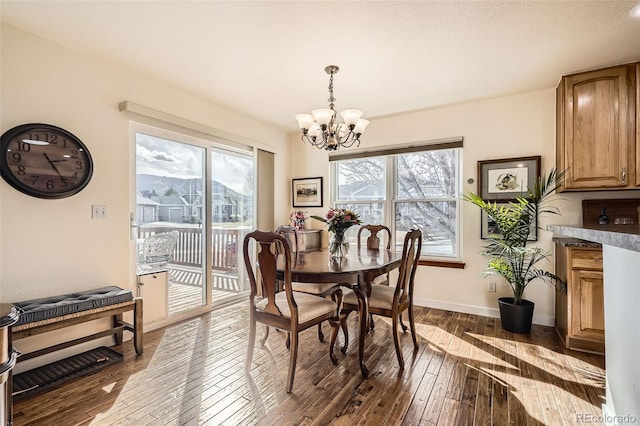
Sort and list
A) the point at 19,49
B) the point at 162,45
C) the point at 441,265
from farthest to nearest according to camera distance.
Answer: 1. the point at 441,265
2. the point at 162,45
3. the point at 19,49

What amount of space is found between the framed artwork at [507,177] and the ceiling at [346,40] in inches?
29.9

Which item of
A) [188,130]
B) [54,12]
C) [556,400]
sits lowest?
[556,400]

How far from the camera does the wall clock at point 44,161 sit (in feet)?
7.06

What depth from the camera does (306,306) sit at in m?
2.24

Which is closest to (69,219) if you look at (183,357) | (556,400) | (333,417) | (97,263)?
(97,263)

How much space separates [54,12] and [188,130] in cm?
146

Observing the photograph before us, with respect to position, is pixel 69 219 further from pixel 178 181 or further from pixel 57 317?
pixel 178 181

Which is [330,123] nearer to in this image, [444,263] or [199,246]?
[199,246]

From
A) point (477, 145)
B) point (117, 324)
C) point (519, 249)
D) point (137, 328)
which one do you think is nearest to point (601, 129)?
point (477, 145)

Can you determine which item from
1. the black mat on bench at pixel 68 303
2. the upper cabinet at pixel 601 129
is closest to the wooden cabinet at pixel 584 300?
the upper cabinet at pixel 601 129

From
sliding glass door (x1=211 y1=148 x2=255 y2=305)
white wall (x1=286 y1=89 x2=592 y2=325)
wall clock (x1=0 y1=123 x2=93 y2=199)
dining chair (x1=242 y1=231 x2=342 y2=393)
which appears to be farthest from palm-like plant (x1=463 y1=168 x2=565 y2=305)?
wall clock (x1=0 y1=123 x2=93 y2=199)

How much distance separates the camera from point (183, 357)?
2.47 metres

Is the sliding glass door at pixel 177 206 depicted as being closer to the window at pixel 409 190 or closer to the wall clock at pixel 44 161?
the wall clock at pixel 44 161

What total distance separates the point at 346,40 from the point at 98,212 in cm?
245
